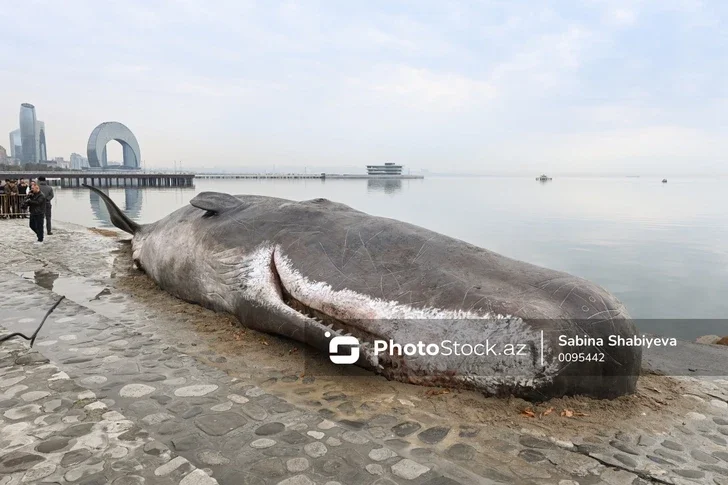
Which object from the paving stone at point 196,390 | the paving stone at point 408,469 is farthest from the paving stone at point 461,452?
the paving stone at point 196,390

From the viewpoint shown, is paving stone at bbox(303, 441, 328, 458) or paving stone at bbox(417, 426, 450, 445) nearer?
paving stone at bbox(303, 441, 328, 458)

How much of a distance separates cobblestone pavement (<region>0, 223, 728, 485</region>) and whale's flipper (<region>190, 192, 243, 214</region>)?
2.89m

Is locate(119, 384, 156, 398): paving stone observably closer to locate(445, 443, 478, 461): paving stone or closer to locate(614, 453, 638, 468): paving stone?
locate(445, 443, 478, 461): paving stone

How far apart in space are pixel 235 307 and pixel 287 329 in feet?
4.17

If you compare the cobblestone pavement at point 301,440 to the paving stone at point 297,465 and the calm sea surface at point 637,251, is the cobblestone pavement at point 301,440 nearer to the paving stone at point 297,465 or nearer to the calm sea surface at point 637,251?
the paving stone at point 297,465

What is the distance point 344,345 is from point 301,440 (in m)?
1.39

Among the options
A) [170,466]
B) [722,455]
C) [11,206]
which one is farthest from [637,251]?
[11,206]

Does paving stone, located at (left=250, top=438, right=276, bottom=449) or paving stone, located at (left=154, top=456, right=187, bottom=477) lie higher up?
paving stone, located at (left=154, top=456, right=187, bottom=477)

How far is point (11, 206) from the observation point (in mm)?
22109

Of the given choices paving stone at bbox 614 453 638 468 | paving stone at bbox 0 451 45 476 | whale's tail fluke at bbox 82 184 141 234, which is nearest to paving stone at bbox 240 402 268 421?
paving stone at bbox 0 451 45 476

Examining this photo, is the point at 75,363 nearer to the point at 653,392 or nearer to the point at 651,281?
the point at 653,392

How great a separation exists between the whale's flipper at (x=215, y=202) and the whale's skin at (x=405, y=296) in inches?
8.2

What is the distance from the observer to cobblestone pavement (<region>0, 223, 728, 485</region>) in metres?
3.36

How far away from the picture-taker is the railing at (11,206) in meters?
21.7
